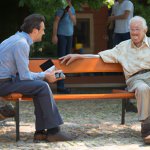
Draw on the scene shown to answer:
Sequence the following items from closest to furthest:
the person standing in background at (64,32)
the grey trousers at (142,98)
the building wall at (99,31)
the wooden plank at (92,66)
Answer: the grey trousers at (142,98)
the wooden plank at (92,66)
the person standing in background at (64,32)
the building wall at (99,31)

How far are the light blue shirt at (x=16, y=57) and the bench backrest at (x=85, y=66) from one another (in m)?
0.76

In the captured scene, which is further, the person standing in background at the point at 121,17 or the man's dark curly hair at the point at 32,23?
the person standing in background at the point at 121,17

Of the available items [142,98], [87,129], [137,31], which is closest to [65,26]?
[87,129]

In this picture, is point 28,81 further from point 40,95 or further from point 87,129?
point 87,129

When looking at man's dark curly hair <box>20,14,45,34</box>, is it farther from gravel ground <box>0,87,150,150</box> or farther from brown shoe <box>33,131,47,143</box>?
gravel ground <box>0,87,150,150</box>

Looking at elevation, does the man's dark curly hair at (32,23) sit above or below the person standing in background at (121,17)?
above

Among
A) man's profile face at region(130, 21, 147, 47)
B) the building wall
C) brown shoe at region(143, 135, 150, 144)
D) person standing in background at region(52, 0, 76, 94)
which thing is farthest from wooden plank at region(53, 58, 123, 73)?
the building wall

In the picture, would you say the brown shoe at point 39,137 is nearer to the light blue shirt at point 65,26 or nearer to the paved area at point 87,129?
the paved area at point 87,129

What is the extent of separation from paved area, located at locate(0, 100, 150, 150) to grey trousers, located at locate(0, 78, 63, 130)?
252 millimetres

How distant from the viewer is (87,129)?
7.18 metres

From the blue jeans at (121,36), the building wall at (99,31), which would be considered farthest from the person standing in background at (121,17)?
the building wall at (99,31)

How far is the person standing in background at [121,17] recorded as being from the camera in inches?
399

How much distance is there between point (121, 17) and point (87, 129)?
3582mm

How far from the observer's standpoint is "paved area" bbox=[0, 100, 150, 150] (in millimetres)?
6160
